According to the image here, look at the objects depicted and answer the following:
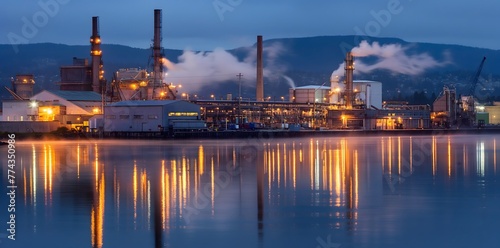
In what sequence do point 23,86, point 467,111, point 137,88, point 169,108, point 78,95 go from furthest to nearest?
1. point 467,111
2. point 23,86
3. point 137,88
4. point 78,95
5. point 169,108

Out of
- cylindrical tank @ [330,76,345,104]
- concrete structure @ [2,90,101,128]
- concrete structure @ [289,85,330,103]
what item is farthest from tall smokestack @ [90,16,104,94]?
cylindrical tank @ [330,76,345,104]

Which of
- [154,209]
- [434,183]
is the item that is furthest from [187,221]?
[434,183]

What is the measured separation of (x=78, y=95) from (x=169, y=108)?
39.2ft

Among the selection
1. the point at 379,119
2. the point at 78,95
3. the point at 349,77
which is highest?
the point at 349,77

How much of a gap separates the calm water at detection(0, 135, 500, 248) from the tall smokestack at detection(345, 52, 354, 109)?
47068mm

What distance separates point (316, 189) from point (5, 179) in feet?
31.1

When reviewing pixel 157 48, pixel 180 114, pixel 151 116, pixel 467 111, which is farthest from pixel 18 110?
pixel 467 111

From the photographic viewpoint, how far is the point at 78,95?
226 ft

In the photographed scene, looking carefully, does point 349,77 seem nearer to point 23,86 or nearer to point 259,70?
point 259,70

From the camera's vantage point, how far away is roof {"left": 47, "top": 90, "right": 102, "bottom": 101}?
66900 mm

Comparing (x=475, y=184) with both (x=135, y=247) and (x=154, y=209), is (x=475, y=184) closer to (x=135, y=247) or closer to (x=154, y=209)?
(x=154, y=209)

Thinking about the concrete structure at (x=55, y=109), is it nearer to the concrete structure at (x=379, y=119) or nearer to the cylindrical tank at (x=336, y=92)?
the concrete structure at (x=379, y=119)

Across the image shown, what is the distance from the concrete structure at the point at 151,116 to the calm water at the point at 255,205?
30.5 meters

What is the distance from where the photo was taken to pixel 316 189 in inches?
818
